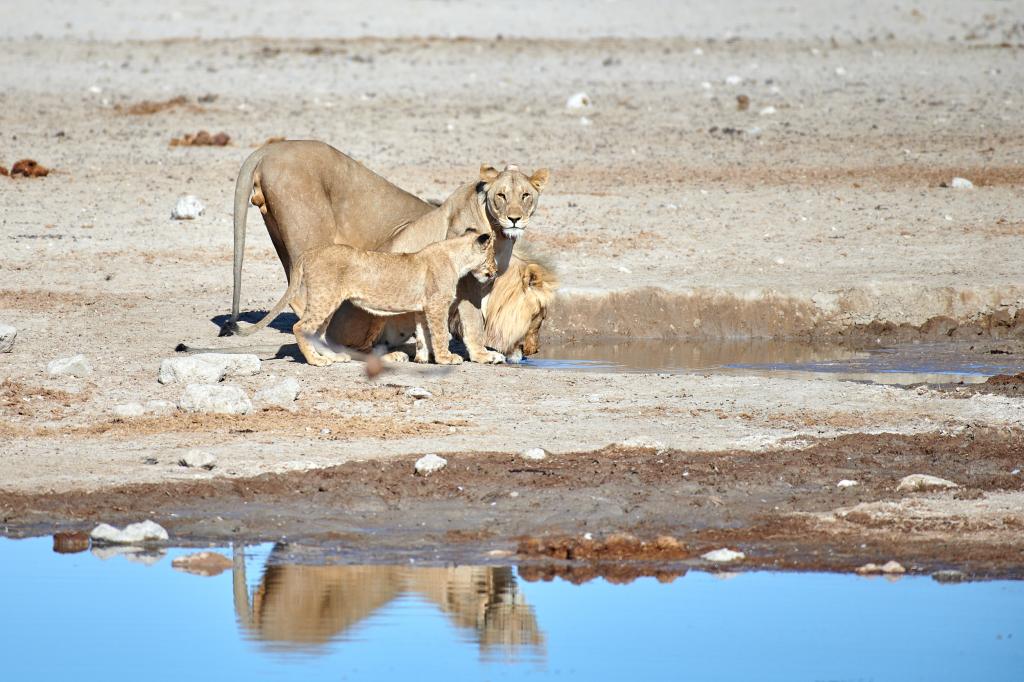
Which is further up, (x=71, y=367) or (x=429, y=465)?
(x=71, y=367)

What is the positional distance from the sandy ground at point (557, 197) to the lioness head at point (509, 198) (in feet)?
3.30

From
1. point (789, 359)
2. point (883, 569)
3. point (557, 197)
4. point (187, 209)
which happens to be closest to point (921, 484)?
point (883, 569)

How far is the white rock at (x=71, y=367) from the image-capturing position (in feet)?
36.3

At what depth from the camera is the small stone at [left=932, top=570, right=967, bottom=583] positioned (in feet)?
25.1

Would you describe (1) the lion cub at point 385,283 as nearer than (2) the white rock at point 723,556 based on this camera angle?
No

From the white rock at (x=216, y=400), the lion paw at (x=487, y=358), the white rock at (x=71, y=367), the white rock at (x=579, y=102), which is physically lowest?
the white rock at (x=216, y=400)

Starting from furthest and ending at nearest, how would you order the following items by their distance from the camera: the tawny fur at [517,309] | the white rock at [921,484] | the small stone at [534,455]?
the tawny fur at [517,309]
the small stone at [534,455]
the white rock at [921,484]

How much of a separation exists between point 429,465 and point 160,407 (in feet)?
6.72

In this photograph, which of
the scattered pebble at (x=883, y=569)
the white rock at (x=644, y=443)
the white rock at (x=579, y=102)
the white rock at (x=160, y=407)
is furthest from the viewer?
the white rock at (x=579, y=102)

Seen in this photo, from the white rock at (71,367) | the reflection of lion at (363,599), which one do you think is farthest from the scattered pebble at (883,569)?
the white rock at (71,367)

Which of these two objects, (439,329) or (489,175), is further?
(489,175)

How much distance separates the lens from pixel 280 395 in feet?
34.5

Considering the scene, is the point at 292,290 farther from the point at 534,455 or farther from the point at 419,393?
the point at 534,455

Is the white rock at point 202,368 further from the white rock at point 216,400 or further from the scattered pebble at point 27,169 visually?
the scattered pebble at point 27,169
